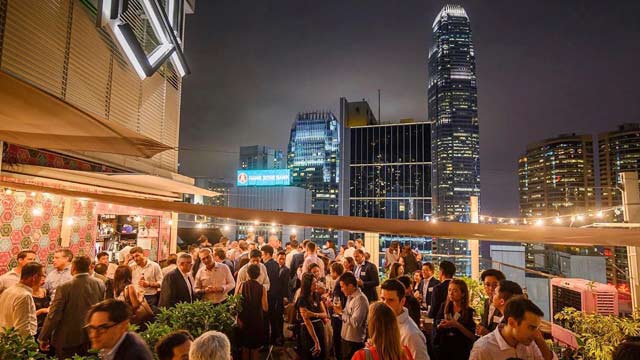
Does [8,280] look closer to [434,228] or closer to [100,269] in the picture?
[100,269]

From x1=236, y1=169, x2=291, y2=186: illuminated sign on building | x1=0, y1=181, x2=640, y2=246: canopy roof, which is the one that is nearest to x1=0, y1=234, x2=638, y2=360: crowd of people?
x1=0, y1=181, x2=640, y2=246: canopy roof

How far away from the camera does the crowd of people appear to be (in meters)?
2.05

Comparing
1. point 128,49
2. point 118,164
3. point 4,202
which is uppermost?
point 128,49

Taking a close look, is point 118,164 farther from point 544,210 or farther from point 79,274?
point 544,210

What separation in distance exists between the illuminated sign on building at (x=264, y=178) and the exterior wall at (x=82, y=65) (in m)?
25.7

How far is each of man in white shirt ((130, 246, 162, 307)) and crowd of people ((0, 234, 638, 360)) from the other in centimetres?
1

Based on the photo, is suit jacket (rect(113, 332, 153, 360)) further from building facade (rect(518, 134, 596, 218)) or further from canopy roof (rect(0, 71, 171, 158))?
building facade (rect(518, 134, 596, 218))

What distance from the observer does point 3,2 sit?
4.66 meters

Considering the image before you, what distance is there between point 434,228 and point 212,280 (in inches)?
174

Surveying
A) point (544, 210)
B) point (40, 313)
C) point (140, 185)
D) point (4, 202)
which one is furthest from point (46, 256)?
point (544, 210)

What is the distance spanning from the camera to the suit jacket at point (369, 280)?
17.8 feet

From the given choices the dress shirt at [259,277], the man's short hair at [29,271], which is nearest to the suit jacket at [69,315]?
the man's short hair at [29,271]

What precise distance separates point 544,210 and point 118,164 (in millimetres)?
75845

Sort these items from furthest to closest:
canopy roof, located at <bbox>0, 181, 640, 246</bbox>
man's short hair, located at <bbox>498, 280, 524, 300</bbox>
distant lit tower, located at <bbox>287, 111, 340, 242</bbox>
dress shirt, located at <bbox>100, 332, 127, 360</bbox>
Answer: distant lit tower, located at <bbox>287, 111, 340, 242</bbox> < man's short hair, located at <bbox>498, 280, 524, 300</bbox> < dress shirt, located at <bbox>100, 332, 127, 360</bbox> < canopy roof, located at <bbox>0, 181, 640, 246</bbox>
